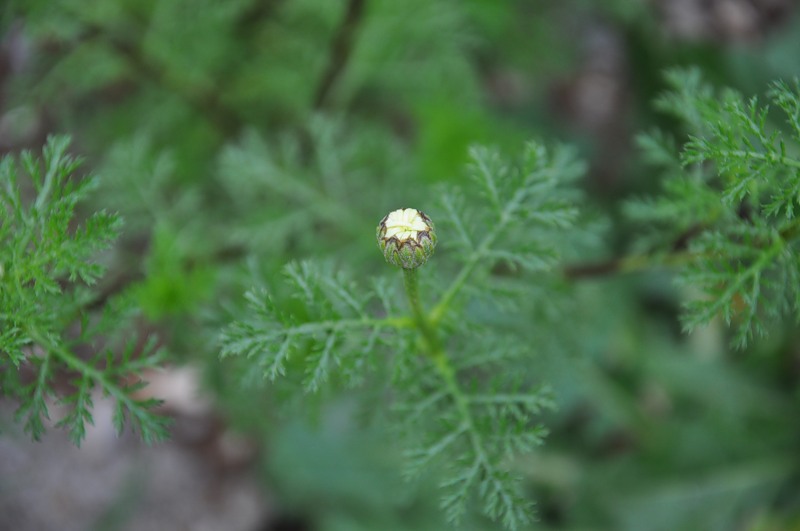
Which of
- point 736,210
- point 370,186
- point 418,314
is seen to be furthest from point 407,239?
point 370,186

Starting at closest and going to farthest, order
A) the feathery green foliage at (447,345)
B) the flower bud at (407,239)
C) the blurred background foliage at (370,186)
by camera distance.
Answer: the flower bud at (407,239), the feathery green foliage at (447,345), the blurred background foliage at (370,186)

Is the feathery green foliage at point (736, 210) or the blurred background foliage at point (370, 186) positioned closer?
the feathery green foliage at point (736, 210)

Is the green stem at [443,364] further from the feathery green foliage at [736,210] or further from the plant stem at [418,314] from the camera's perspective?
the feathery green foliage at [736,210]

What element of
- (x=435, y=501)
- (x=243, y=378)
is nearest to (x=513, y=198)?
(x=243, y=378)

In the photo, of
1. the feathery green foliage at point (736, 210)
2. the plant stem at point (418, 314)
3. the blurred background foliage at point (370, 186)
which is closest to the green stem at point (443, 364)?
the plant stem at point (418, 314)

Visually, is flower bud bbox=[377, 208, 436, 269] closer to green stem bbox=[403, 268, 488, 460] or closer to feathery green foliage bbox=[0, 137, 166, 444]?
green stem bbox=[403, 268, 488, 460]

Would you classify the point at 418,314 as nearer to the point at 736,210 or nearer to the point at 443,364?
the point at 443,364

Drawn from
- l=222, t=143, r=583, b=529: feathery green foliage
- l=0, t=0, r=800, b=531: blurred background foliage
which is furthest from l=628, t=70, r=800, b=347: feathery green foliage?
l=0, t=0, r=800, b=531: blurred background foliage

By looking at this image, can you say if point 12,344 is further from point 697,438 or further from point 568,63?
point 568,63

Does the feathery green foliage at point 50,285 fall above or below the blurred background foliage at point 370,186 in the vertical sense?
below
